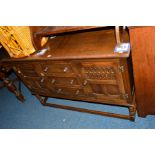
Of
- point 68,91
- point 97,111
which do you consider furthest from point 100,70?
point 97,111

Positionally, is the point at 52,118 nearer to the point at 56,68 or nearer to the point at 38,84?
the point at 38,84

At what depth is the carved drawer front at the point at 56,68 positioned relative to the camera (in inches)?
53.9

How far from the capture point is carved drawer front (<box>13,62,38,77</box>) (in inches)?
61.1

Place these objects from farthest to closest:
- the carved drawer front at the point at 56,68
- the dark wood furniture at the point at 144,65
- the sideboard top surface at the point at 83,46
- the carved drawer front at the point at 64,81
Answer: the carved drawer front at the point at 64,81
the carved drawer front at the point at 56,68
the sideboard top surface at the point at 83,46
the dark wood furniture at the point at 144,65

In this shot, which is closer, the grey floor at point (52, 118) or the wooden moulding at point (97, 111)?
the wooden moulding at point (97, 111)

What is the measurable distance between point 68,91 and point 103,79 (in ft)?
1.52

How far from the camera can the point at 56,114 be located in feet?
6.68

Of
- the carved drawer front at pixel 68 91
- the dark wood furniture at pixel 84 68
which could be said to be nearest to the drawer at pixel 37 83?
the dark wood furniture at pixel 84 68

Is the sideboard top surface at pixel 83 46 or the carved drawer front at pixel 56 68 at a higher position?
the sideboard top surface at pixel 83 46

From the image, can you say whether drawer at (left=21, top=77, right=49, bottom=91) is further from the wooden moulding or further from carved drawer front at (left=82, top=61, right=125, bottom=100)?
carved drawer front at (left=82, top=61, right=125, bottom=100)

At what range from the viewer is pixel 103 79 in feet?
4.44

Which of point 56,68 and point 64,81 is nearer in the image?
point 56,68

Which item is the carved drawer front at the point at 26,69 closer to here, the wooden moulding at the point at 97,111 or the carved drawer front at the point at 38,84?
the carved drawer front at the point at 38,84

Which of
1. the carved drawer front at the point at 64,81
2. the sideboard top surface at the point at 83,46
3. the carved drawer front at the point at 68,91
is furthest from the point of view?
the carved drawer front at the point at 68,91
